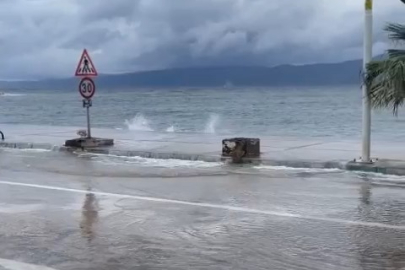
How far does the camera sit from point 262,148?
17.6m

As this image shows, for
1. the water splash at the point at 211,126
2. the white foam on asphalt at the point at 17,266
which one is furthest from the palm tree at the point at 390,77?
the water splash at the point at 211,126

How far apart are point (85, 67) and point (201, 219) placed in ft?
35.5

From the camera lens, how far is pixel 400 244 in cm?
765

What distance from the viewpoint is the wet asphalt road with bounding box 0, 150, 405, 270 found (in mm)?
7156

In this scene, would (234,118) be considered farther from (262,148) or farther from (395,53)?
(395,53)

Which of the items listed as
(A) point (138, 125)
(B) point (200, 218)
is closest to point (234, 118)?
(A) point (138, 125)

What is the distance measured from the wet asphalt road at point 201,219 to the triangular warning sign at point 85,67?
513 cm

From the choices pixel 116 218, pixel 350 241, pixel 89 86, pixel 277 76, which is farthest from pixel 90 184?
pixel 277 76

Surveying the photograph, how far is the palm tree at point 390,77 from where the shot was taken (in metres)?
12.3

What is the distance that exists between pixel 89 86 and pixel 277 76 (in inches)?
6629

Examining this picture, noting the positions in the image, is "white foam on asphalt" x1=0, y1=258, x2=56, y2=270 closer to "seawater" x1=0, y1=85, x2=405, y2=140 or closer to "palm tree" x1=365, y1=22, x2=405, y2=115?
"palm tree" x1=365, y1=22, x2=405, y2=115

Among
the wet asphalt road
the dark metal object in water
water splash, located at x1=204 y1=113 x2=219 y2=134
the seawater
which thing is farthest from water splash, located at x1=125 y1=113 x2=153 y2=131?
the wet asphalt road

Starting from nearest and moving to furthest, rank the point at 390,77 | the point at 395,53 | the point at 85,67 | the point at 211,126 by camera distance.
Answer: the point at 390,77 → the point at 395,53 → the point at 85,67 → the point at 211,126

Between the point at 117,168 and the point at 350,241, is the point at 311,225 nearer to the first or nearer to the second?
the point at 350,241
